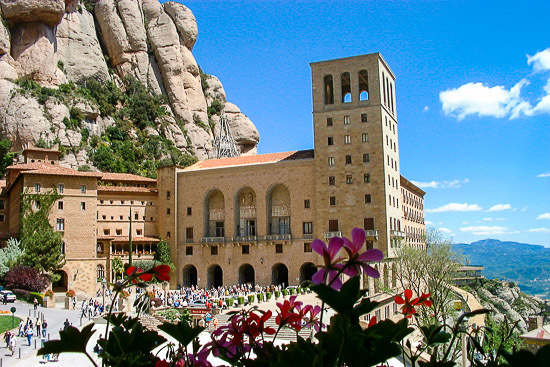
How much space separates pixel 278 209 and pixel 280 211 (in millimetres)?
279

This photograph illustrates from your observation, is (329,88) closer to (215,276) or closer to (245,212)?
(245,212)

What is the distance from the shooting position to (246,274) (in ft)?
177

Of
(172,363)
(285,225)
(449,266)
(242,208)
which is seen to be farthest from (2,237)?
(172,363)

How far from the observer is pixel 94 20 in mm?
87750

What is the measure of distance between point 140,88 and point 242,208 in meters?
41.3

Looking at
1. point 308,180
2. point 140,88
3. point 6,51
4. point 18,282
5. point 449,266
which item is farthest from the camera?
point 140,88

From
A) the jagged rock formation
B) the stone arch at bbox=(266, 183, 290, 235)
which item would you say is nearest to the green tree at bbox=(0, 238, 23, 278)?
the stone arch at bbox=(266, 183, 290, 235)

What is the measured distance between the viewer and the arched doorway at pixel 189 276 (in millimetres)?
53906

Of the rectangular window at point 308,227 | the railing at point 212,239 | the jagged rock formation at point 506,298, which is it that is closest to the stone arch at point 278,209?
the rectangular window at point 308,227

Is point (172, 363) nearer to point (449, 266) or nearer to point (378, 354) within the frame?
point (378, 354)

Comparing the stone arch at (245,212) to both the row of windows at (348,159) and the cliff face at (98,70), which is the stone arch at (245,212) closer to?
the row of windows at (348,159)

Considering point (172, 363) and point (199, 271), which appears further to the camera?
point (199, 271)

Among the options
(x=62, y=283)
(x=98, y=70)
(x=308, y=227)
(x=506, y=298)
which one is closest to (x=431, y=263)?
(x=308, y=227)

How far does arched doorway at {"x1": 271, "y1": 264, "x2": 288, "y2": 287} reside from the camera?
166ft
